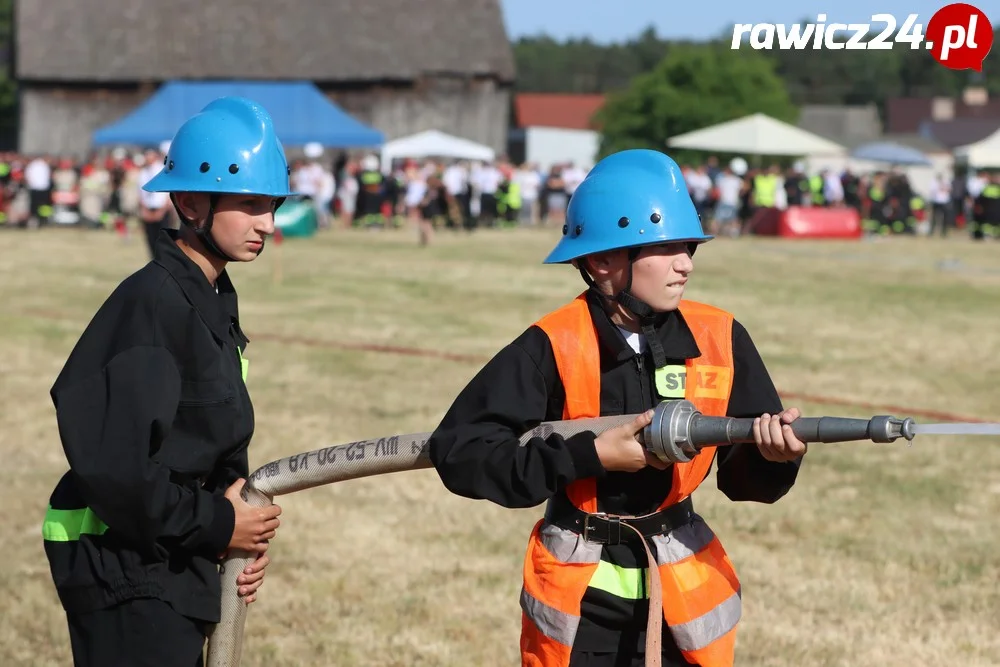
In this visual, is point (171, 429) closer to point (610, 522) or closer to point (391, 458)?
point (391, 458)

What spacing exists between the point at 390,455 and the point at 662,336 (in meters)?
0.69

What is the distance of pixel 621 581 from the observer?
3332 mm

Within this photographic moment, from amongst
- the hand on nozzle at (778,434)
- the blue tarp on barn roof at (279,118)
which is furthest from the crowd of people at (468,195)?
the hand on nozzle at (778,434)

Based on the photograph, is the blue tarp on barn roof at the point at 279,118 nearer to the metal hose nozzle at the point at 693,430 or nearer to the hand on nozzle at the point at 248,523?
the hand on nozzle at the point at 248,523

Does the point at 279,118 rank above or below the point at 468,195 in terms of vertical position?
above

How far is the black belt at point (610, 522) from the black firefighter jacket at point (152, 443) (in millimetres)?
751

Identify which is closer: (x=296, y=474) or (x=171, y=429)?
(x=171, y=429)

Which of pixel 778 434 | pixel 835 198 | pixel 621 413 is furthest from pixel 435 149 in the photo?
pixel 778 434

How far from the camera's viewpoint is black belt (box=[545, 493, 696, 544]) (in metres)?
3.32

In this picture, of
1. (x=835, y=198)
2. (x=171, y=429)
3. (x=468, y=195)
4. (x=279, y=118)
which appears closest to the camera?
(x=171, y=429)

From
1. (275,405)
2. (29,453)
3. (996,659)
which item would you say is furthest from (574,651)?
(275,405)

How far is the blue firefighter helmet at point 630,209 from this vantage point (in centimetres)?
333

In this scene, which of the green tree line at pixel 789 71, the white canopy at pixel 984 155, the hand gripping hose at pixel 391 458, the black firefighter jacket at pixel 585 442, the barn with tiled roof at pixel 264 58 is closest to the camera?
the hand gripping hose at pixel 391 458

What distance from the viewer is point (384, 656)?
556 centimetres
